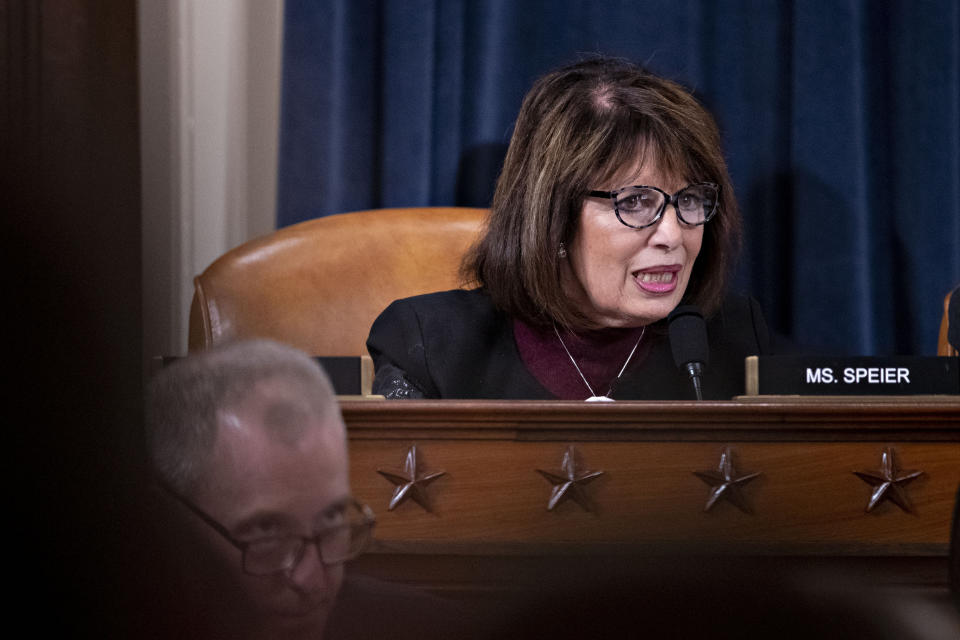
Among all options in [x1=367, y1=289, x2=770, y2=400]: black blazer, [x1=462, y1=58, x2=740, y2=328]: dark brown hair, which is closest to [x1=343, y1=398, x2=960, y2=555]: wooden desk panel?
[x1=367, y1=289, x2=770, y2=400]: black blazer

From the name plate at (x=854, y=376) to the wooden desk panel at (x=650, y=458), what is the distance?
0.24ft

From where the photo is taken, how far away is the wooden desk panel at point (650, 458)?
1.28 feet

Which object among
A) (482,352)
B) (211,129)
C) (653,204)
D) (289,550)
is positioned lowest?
(482,352)

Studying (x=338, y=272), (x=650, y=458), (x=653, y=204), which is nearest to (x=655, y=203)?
(x=653, y=204)

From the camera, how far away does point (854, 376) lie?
552 millimetres

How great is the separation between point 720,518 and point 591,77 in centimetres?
118

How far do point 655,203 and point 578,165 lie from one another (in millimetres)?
122

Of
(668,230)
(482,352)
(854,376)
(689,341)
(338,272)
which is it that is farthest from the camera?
(338,272)

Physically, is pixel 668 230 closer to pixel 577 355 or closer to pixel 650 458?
pixel 577 355

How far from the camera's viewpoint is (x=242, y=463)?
0.71 feet

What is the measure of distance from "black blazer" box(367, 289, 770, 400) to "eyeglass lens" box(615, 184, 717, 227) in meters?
0.16

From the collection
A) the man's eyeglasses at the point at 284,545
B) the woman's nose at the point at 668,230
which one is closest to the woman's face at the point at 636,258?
the woman's nose at the point at 668,230

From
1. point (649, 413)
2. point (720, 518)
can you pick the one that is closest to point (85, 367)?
point (720, 518)

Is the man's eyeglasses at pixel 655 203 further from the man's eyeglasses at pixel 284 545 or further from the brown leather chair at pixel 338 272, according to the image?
the man's eyeglasses at pixel 284 545
